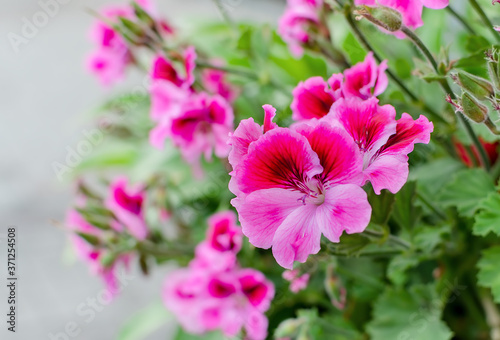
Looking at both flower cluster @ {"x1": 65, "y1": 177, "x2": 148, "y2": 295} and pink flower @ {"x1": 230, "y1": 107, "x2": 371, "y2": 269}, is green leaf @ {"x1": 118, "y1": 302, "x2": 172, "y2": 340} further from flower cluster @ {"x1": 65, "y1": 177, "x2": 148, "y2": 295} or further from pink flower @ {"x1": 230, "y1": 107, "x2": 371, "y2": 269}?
pink flower @ {"x1": 230, "y1": 107, "x2": 371, "y2": 269}

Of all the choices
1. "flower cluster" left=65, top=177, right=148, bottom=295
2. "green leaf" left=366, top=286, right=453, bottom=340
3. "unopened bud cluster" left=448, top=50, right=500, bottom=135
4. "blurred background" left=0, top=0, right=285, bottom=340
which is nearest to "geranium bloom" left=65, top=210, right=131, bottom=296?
"flower cluster" left=65, top=177, right=148, bottom=295

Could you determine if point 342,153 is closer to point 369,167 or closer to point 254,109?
point 369,167

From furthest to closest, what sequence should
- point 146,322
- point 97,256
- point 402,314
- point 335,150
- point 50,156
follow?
point 50,156, point 146,322, point 97,256, point 402,314, point 335,150

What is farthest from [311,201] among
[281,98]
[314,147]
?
[281,98]

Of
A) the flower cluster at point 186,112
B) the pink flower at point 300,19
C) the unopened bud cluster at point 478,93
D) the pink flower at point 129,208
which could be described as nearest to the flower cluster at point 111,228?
the pink flower at point 129,208

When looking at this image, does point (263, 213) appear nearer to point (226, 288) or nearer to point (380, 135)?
point (380, 135)

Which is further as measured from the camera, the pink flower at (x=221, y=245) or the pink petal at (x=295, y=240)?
the pink flower at (x=221, y=245)

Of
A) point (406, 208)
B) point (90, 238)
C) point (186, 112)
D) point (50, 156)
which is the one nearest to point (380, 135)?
point (406, 208)

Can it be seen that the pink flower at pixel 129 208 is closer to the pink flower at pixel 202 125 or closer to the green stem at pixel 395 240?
the pink flower at pixel 202 125
